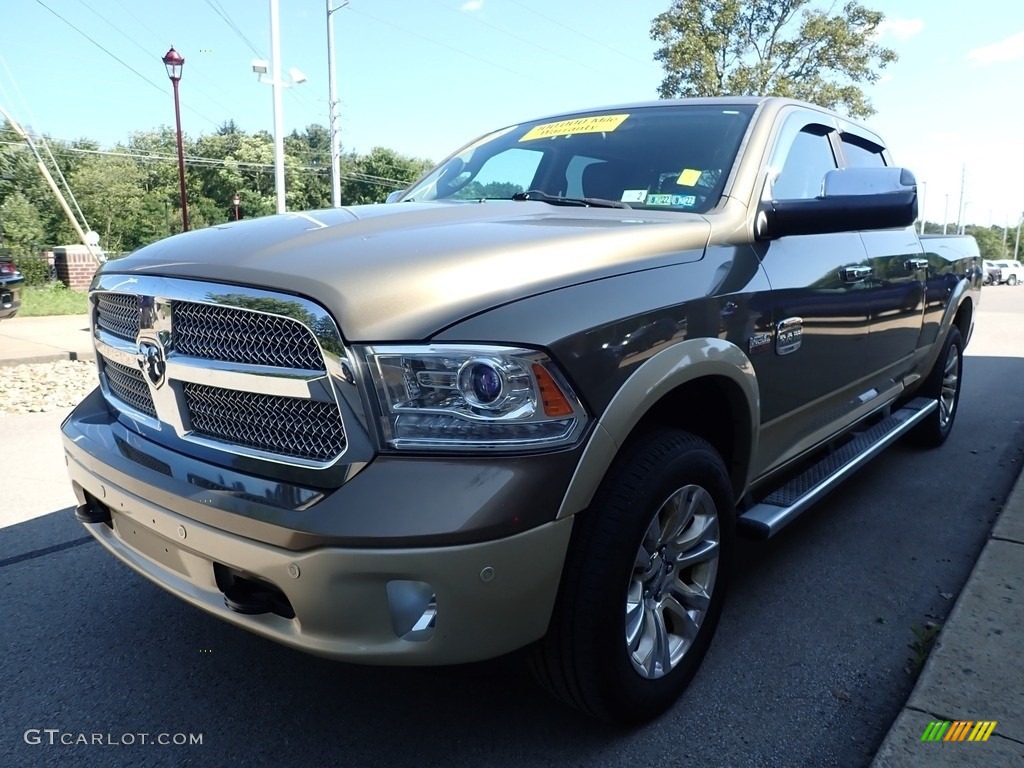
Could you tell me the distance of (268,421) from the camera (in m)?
1.80

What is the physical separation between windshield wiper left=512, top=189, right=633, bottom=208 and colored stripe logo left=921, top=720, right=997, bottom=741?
71.5 inches

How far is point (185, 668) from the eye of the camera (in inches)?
97.7

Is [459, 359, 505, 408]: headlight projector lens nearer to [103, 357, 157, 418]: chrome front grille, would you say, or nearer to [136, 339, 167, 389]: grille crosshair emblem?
[136, 339, 167, 389]: grille crosshair emblem

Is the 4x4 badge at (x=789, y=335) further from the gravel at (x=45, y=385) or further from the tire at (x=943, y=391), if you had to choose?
the gravel at (x=45, y=385)

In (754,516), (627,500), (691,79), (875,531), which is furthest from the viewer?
(691,79)

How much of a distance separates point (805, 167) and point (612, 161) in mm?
828

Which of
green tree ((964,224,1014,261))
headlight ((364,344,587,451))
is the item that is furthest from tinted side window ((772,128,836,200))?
green tree ((964,224,1014,261))

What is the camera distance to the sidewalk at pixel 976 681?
2000 millimetres

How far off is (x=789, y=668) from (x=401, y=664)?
1451 millimetres

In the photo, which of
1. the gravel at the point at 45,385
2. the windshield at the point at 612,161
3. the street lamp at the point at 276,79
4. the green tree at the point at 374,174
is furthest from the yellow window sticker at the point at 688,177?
the green tree at the point at 374,174

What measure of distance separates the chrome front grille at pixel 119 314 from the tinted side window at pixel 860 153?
316cm

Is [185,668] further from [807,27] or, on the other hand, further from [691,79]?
[807,27]

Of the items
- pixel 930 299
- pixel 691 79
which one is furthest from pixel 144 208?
pixel 930 299

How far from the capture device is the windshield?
2.75 m
